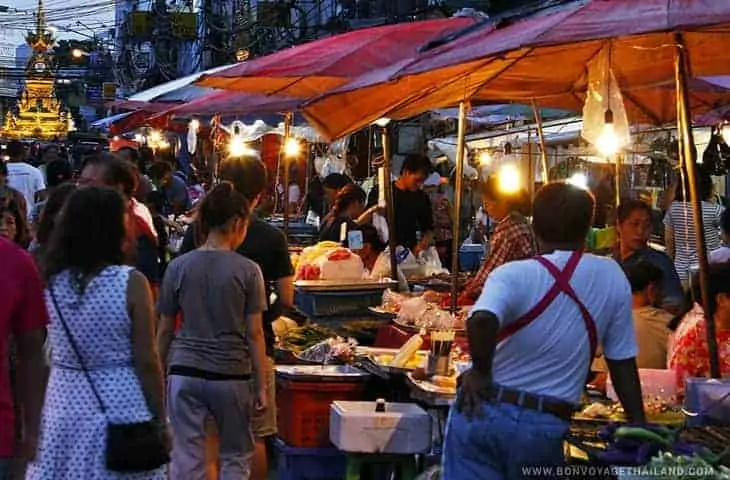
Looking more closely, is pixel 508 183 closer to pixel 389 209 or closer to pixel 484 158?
pixel 389 209

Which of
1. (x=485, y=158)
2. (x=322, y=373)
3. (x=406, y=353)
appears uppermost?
(x=485, y=158)

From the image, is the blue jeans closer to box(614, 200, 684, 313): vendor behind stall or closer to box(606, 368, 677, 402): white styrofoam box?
box(606, 368, 677, 402): white styrofoam box

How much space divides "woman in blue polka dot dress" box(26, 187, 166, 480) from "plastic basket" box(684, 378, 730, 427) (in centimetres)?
235

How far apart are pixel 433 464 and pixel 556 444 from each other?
2.31 m

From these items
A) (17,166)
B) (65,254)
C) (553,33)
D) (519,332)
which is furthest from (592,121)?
(17,166)

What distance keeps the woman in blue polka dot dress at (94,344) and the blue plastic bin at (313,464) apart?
2.53 meters

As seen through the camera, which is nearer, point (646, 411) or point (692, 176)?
point (646, 411)

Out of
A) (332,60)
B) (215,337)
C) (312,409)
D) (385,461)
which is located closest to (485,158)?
(332,60)

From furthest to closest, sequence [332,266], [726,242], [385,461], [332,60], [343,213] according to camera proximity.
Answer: [343,213]
[332,266]
[332,60]
[726,242]
[385,461]

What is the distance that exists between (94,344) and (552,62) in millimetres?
4655

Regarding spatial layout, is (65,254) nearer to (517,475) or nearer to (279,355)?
(517,475)

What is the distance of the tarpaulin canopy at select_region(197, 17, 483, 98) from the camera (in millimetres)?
8664

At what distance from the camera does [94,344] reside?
4285mm

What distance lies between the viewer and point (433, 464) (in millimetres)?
6250
